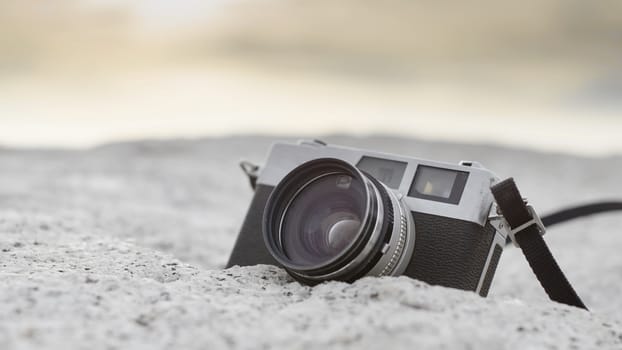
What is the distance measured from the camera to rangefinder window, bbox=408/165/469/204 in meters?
1.85

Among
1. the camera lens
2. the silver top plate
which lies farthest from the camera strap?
the camera lens


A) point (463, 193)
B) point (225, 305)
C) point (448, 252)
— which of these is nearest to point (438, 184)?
point (463, 193)

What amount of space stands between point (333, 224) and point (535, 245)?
0.49 meters

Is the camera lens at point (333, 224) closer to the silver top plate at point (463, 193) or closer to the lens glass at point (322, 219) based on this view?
the lens glass at point (322, 219)

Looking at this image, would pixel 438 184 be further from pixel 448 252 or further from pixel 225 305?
pixel 225 305

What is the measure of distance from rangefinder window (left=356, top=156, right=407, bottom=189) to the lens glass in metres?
0.19

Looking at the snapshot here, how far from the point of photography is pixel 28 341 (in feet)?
4.00

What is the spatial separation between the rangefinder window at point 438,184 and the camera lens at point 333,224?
141mm

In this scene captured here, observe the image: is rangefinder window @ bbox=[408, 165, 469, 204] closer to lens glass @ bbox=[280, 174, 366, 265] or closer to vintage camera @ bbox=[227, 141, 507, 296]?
vintage camera @ bbox=[227, 141, 507, 296]

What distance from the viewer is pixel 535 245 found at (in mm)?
1792

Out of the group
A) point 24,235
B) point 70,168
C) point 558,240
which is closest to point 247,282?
point 24,235

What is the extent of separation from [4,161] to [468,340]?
7.29 meters

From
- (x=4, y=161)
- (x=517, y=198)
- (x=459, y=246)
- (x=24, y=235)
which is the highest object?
(x=517, y=198)

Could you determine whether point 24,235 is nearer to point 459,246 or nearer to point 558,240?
point 459,246
